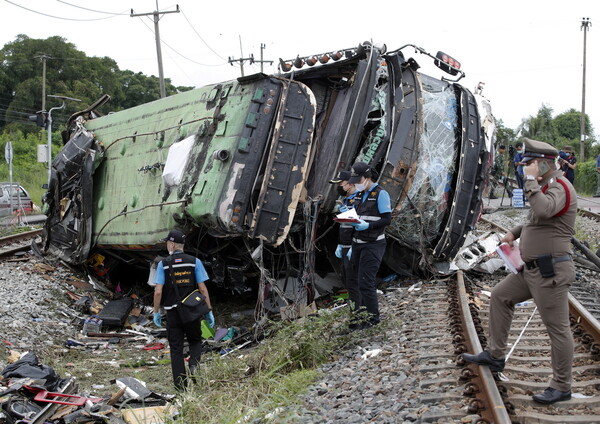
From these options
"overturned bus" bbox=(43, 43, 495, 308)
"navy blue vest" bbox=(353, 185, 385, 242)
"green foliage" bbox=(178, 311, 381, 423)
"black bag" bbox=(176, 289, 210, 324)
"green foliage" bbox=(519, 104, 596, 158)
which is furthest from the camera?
"green foliage" bbox=(519, 104, 596, 158)

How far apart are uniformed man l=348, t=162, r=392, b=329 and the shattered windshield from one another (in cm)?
205

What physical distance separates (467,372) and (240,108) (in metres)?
4.75

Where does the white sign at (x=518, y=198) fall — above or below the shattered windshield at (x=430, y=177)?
below

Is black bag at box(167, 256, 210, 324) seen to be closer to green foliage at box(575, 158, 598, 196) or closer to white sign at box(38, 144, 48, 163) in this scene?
white sign at box(38, 144, 48, 163)

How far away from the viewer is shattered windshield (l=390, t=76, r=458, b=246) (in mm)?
8508

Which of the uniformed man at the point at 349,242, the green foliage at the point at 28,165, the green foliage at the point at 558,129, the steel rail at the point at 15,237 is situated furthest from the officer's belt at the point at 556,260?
the green foliage at the point at 558,129

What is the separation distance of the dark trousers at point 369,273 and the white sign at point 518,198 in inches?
461

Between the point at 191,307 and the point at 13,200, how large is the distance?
20481mm

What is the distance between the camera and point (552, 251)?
4.04 m

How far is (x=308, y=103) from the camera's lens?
26.2 feet

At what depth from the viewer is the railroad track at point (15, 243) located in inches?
501

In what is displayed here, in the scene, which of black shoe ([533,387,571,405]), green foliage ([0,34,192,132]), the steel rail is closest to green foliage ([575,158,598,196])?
the steel rail

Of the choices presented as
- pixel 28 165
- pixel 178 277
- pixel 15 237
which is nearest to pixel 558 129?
pixel 28 165

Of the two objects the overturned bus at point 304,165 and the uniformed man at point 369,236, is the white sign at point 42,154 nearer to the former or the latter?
the overturned bus at point 304,165
